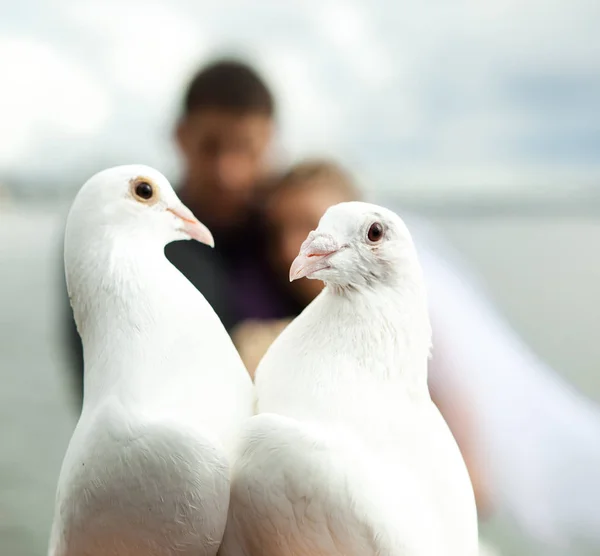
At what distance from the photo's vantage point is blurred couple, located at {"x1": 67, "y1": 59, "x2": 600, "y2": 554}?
1.07 meters

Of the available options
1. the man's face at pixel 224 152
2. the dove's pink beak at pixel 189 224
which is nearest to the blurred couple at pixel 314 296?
the man's face at pixel 224 152

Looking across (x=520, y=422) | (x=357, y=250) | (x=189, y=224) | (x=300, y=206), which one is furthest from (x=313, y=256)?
(x=520, y=422)

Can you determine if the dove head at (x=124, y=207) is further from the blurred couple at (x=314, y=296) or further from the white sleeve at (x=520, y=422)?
the white sleeve at (x=520, y=422)

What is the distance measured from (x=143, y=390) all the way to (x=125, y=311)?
93 mm

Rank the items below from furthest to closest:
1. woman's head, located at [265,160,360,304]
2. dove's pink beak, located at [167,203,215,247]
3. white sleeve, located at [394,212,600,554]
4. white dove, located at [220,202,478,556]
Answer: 1. white sleeve, located at [394,212,600,554]
2. woman's head, located at [265,160,360,304]
3. dove's pink beak, located at [167,203,215,247]
4. white dove, located at [220,202,478,556]

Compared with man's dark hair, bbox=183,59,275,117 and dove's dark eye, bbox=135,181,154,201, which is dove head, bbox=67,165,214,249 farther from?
man's dark hair, bbox=183,59,275,117

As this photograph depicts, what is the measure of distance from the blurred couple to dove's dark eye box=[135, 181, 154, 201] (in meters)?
0.32

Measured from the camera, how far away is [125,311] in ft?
2.37

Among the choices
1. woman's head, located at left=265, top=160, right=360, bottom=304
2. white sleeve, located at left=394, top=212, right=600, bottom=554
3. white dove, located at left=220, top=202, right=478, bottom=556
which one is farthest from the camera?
white sleeve, located at left=394, top=212, right=600, bottom=554

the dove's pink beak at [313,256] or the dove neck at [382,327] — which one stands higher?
the dove's pink beak at [313,256]

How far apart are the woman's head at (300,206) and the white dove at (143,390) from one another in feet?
0.88

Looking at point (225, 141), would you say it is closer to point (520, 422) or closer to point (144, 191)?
point (144, 191)

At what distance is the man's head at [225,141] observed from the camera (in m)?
1.11

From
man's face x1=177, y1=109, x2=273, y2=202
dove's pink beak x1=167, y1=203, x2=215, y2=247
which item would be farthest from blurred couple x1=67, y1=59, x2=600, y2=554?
dove's pink beak x1=167, y1=203, x2=215, y2=247
